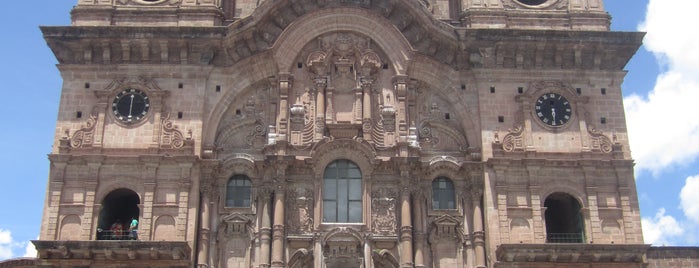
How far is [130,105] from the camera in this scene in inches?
1225

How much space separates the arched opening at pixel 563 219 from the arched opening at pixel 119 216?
14675 millimetres

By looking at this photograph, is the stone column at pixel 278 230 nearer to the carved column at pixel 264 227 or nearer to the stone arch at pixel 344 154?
the carved column at pixel 264 227

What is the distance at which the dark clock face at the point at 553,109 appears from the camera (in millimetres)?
31203

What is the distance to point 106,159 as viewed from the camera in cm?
2994

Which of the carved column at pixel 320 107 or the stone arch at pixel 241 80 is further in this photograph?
the stone arch at pixel 241 80

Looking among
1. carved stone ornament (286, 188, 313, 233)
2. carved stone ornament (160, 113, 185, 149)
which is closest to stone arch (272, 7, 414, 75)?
carved stone ornament (160, 113, 185, 149)

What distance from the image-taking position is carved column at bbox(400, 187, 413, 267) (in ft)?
95.2

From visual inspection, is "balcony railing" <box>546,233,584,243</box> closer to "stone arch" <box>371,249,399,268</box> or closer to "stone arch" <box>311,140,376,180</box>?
"stone arch" <box>371,249,399,268</box>

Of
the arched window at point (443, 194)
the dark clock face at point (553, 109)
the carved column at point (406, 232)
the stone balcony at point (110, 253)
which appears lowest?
the stone balcony at point (110, 253)

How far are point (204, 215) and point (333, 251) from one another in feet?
15.1

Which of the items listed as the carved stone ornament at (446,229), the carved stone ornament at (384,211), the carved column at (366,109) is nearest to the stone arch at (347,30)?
the carved column at (366,109)

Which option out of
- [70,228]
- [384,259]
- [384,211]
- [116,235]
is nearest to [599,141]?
[384,211]

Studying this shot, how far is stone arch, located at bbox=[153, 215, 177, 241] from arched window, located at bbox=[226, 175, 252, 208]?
2.15 meters

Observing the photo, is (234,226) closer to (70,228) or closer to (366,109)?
(70,228)
